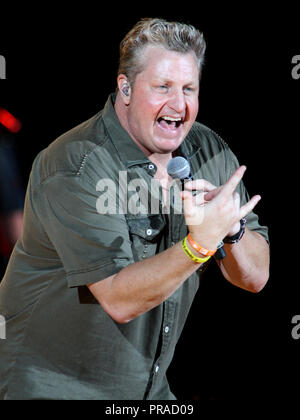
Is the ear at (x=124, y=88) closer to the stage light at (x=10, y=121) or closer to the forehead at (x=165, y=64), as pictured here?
the forehead at (x=165, y=64)

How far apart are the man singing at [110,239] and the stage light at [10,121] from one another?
4.49ft

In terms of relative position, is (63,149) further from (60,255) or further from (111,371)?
(111,371)

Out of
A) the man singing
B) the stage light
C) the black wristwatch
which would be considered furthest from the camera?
the stage light

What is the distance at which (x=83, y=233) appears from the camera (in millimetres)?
1624

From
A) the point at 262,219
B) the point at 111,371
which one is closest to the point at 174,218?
the point at 111,371

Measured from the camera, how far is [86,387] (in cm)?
183

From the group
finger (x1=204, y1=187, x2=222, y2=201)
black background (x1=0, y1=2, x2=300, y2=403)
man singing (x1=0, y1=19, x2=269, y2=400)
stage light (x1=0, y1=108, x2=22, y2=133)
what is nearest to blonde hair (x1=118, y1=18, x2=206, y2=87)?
man singing (x1=0, y1=19, x2=269, y2=400)

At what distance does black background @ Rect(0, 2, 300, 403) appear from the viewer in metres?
2.76

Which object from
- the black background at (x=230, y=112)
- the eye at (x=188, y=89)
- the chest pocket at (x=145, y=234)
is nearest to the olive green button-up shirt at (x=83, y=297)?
the chest pocket at (x=145, y=234)

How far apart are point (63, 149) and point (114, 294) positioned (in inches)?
17.7

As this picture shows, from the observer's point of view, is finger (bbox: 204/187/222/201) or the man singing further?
the man singing

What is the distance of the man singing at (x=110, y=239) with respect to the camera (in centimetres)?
169

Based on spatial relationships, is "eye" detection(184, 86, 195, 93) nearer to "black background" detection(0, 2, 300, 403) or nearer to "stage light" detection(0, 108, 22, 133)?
"black background" detection(0, 2, 300, 403)

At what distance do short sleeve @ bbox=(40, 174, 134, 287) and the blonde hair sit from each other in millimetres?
426
